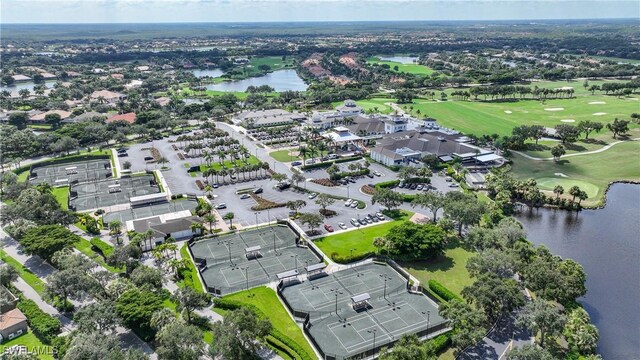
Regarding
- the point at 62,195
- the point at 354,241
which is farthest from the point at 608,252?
the point at 62,195

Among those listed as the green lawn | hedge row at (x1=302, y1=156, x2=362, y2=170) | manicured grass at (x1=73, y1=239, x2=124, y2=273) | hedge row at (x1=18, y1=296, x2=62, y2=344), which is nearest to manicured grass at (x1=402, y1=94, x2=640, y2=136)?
hedge row at (x1=302, y1=156, x2=362, y2=170)

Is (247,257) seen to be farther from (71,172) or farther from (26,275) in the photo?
(71,172)

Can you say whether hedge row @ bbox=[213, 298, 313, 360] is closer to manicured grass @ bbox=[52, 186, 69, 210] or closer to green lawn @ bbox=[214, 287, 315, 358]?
green lawn @ bbox=[214, 287, 315, 358]

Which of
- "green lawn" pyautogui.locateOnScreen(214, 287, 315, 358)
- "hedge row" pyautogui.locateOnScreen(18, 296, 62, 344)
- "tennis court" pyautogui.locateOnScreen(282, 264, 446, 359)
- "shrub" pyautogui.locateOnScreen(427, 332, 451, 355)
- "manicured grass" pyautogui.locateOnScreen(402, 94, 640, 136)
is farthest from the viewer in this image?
"manicured grass" pyautogui.locateOnScreen(402, 94, 640, 136)

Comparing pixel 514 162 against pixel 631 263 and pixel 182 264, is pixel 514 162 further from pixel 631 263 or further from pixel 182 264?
pixel 182 264

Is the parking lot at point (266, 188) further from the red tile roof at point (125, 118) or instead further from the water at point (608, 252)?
the red tile roof at point (125, 118)

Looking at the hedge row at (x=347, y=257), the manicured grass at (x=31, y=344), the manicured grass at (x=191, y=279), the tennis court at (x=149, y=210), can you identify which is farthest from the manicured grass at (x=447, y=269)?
the manicured grass at (x=31, y=344)
